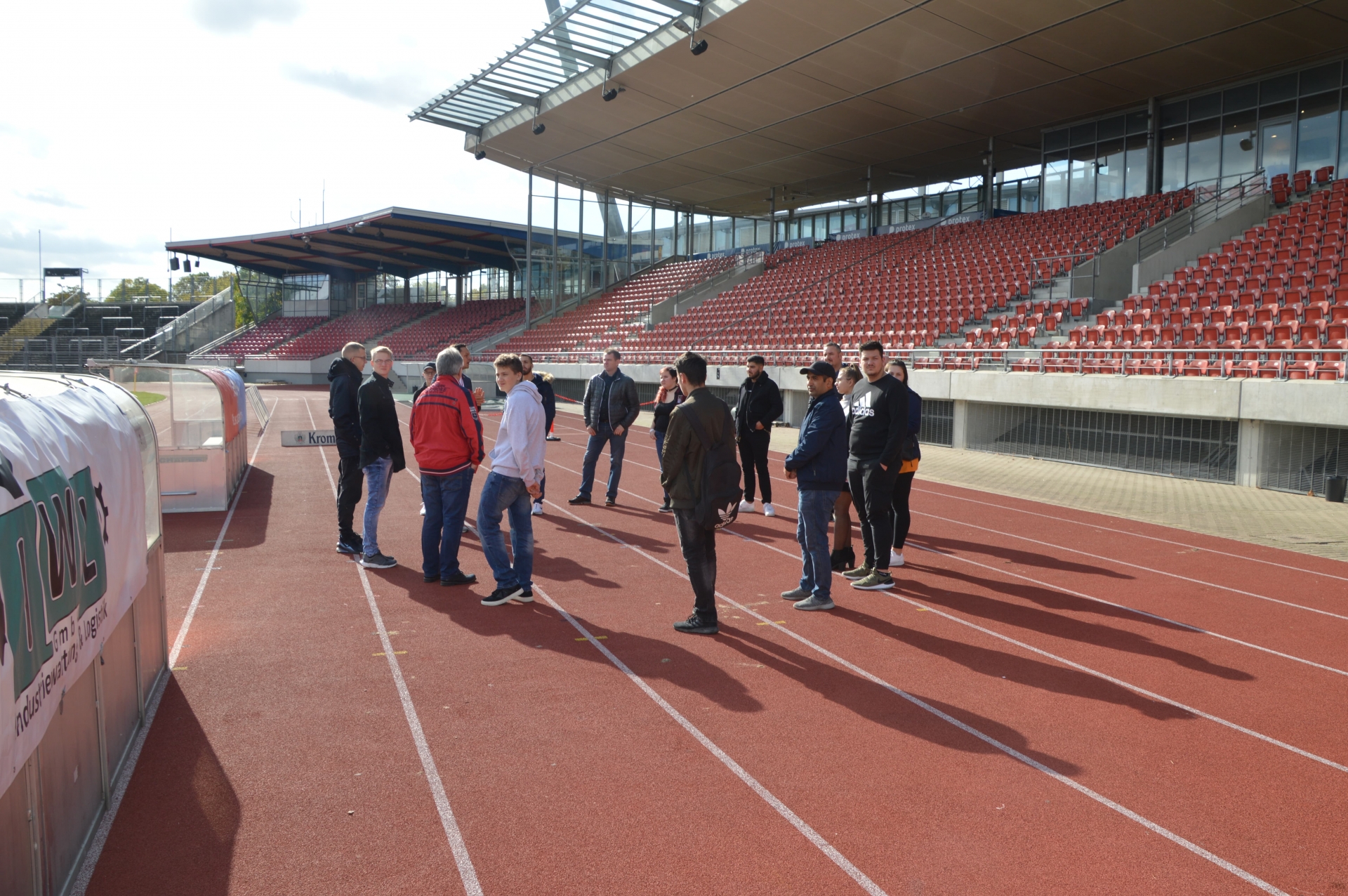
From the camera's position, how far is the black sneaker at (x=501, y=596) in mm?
7168

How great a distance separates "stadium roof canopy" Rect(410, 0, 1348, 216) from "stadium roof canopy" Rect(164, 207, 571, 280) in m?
11.2

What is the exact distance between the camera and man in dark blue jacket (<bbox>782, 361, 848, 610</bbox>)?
6.98m

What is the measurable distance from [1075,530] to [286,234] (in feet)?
184

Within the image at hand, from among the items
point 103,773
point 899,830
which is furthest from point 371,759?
point 899,830

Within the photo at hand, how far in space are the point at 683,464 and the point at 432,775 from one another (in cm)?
283

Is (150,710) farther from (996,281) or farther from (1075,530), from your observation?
(996,281)

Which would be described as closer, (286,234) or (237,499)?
(237,499)

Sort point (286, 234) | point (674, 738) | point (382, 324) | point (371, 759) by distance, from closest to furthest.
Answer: point (371, 759)
point (674, 738)
point (286, 234)
point (382, 324)

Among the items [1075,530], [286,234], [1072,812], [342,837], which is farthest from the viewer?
[286,234]

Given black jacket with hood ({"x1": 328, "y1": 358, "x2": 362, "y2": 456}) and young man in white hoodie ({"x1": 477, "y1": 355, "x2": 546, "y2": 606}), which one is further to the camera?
black jacket with hood ({"x1": 328, "y1": 358, "x2": 362, "y2": 456})

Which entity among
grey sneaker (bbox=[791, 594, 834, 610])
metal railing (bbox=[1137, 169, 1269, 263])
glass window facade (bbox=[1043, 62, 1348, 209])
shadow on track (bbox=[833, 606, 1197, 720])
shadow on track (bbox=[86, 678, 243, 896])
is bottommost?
shadow on track (bbox=[86, 678, 243, 896])

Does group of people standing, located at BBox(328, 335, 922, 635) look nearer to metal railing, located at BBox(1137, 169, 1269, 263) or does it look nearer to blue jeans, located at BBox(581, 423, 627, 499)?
blue jeans, located at BBox(581, 423, 627, 499)

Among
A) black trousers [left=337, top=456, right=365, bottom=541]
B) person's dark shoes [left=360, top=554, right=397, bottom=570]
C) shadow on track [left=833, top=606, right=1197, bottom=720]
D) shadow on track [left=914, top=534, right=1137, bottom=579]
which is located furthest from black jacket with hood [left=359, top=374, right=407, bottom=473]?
shadow on track [left=914, top=534, right=1137, bottom=579]

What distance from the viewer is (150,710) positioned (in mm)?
4941
